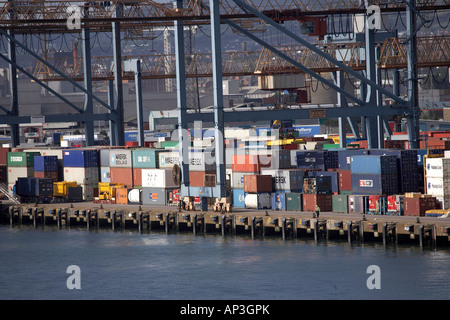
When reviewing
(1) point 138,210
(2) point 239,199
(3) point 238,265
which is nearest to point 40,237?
(1) point 138,210

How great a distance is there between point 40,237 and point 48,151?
1794 cm

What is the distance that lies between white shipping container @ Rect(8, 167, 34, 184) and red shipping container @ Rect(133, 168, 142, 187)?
41.6 feet

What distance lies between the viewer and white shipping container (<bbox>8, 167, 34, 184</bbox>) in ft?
277

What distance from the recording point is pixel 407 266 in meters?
50.6

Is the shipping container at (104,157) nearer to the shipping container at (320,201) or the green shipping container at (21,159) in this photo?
the green shipping container at (21,159)

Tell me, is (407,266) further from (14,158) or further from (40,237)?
(14,158)

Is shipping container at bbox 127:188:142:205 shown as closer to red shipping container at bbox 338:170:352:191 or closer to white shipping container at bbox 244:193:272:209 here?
white shipping container at bbox 244:193:272:209

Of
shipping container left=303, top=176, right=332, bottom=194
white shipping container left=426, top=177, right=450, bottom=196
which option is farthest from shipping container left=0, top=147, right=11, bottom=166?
white shipping container left=426, top=177, right=450, bottom=196

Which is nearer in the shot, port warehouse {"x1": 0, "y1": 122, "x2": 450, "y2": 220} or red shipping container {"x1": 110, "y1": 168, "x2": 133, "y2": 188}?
port warehouse {"x1": 0, "y1": 122, "x2": 450, "y2": 220}

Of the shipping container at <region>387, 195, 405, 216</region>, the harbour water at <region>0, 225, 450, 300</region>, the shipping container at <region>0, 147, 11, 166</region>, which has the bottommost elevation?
the harbour water at <region>0, 225, 450, 300</region>

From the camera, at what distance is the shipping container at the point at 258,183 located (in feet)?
221

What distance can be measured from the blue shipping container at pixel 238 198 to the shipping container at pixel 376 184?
35.9 ft

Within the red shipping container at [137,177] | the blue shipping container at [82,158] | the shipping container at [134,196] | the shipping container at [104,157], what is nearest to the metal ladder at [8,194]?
the blue shipping container at [82,158]
